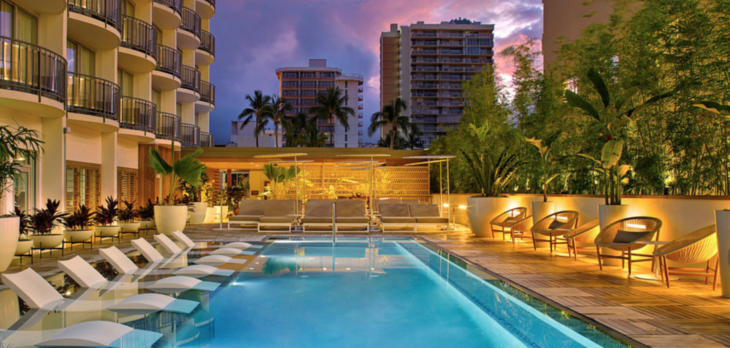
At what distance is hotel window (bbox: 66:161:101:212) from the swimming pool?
23.6ft

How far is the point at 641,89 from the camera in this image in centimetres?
683

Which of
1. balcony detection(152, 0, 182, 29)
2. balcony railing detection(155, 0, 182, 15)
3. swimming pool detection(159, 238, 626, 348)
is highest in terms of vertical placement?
balcony railing detection(155, 0, 182, 15)

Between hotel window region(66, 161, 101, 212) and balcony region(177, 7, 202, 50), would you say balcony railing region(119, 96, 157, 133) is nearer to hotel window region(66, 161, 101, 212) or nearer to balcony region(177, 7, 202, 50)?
hotel window region(66, 161, 101, 212)

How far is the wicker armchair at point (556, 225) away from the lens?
7.96 meters

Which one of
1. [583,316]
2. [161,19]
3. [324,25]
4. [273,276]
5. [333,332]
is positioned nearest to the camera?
[583,316]

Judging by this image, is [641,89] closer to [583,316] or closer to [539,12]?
[583,316]

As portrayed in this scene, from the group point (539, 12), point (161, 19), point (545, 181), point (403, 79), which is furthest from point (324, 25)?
point (545, 181)

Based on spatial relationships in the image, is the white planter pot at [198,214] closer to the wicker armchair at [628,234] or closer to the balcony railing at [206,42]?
the balcony railing at [206,42]


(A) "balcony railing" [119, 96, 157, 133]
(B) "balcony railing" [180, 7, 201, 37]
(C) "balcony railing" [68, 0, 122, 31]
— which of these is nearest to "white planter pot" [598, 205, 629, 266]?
(C) "balcony railing" [68, 0, 122, 31]

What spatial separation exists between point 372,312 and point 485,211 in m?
6.55

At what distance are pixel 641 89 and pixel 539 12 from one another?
48.3 metres

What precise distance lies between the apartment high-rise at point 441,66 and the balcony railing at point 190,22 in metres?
43.9

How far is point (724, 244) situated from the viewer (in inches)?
187

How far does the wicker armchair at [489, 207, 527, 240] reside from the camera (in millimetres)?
10008
